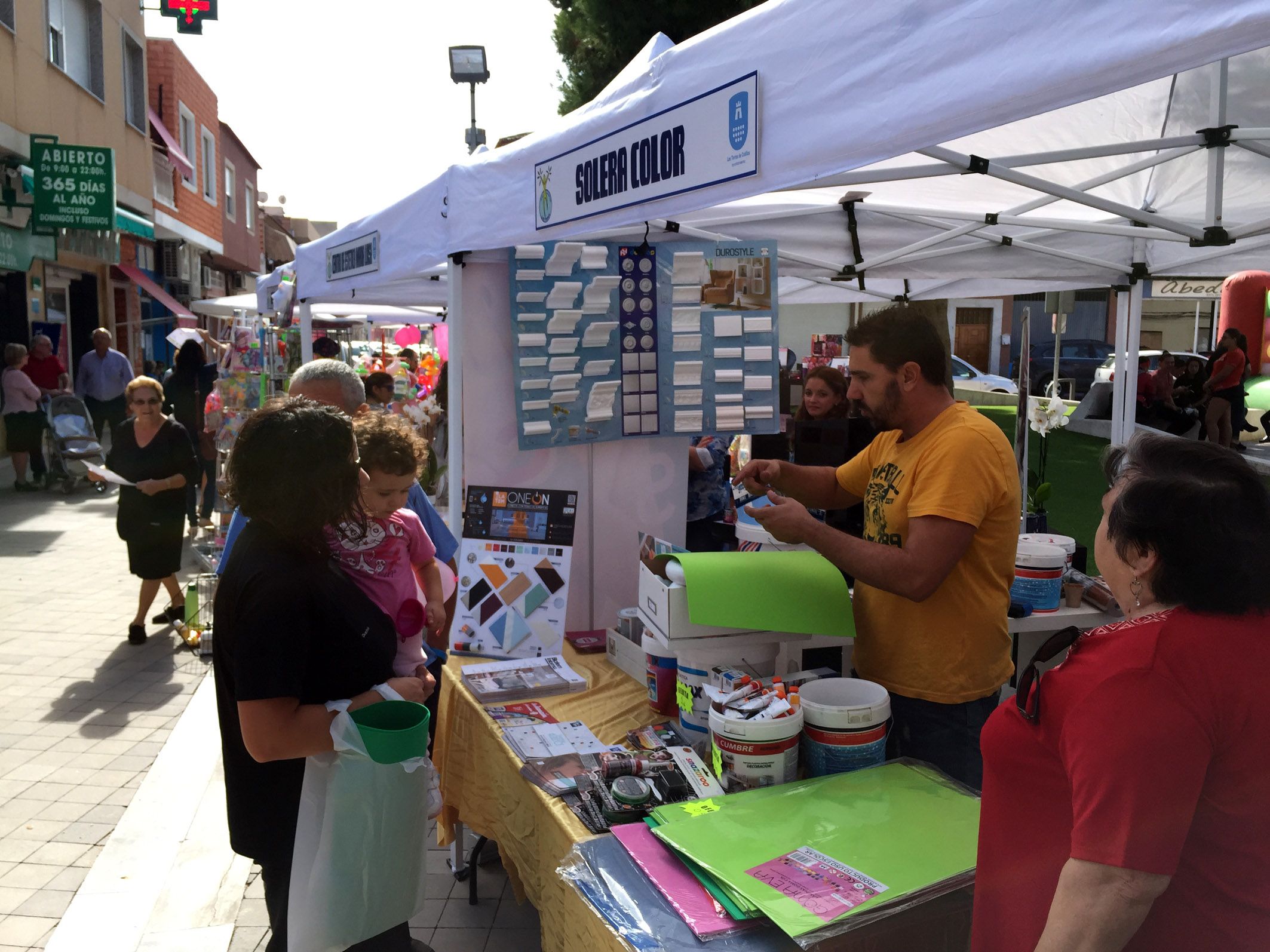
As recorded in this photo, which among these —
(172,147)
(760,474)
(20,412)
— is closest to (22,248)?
(20,412)

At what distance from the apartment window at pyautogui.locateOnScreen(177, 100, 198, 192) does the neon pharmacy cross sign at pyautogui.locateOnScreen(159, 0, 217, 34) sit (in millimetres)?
9192

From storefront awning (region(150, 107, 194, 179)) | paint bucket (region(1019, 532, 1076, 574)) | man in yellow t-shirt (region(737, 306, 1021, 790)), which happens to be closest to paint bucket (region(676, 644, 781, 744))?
man in yellow t-shirt (region(737, 306, 1021, 790))

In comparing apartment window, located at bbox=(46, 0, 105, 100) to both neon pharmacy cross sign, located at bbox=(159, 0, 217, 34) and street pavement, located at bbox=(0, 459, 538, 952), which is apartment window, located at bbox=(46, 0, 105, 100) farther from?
street pavement, located at bbox=(0, 459, 538, 952)

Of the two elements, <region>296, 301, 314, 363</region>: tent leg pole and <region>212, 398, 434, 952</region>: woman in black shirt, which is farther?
<region>296, 301, 314, 363</region>: tent leg pole

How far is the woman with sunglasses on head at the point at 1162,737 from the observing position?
1.03 meters

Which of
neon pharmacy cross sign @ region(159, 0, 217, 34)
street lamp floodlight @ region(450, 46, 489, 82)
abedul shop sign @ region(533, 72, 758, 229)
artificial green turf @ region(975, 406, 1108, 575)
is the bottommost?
artificial green turf @ region(975, 406, 1108, 575)

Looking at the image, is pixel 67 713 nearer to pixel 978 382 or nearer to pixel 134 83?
pixel 134 83

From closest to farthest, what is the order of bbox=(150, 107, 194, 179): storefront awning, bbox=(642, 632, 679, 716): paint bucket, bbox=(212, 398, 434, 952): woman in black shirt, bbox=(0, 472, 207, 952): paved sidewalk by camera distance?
bbox=(212, 398, 434, 952): woman in black shirt, bbox=(642, 632, 679, 716): paint bucket, bbox=(0, 472, 207, 952): paved sidewalk, bbox=(150, 107, 194, 179): storefront awning

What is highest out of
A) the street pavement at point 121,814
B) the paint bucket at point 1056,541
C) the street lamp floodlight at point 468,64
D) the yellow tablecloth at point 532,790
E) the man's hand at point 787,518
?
the street lamp floodlight at point 468,64

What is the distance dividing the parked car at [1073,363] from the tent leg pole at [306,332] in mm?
19605

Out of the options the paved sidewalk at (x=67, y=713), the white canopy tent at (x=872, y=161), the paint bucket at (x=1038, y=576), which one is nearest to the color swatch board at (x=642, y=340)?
the white canopy tent at (x=872, y=161)

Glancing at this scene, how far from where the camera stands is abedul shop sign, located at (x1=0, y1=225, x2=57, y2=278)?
439 inches

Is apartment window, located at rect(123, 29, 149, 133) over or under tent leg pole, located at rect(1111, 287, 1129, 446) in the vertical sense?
over

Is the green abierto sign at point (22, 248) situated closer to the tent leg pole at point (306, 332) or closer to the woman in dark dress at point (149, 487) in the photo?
the tent leg pole at point (306, 332)
